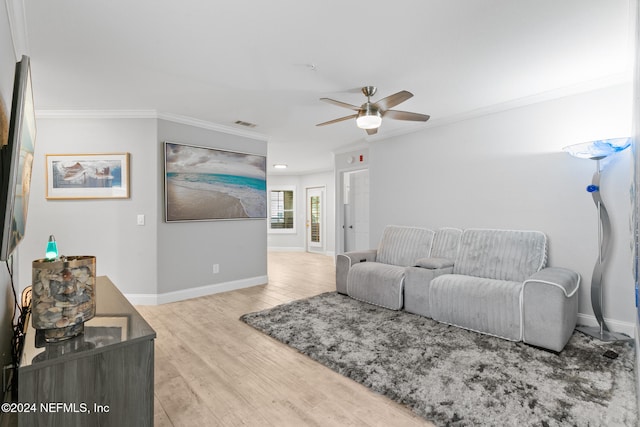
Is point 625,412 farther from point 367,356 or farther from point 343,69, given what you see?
point 343,69

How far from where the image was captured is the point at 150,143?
3947mm

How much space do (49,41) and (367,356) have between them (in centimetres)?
334

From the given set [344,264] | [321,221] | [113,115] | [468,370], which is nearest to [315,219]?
[321,221]

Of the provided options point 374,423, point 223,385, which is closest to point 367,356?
Result: point 374,423

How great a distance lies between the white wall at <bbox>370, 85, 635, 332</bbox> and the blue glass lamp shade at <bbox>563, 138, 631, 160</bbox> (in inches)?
13.0

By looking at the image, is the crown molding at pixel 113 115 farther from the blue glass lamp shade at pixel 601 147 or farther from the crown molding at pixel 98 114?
the blue glass lamp shade at pixel 601 147

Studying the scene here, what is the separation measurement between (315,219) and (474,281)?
628 cm

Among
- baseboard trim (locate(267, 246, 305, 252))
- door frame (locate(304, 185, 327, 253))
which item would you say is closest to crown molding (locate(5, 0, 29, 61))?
door frame (locate(304, 185, 327, 253))

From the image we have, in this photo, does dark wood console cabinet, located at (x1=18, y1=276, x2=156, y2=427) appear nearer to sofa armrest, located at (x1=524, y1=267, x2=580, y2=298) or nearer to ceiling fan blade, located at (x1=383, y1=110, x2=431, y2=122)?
ceiling fan blade, located at (x1=383, y1=110, x2=431, y2=122)

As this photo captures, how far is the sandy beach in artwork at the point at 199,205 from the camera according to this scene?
4.08 meters

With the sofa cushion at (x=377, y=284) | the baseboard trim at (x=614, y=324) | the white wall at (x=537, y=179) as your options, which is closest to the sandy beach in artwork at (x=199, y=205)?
the sofa cushion at (x=377, y=284)

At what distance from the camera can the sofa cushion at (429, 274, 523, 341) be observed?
278 cm

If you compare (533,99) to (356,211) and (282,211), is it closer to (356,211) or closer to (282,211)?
(356,211)

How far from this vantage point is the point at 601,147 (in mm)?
2682
